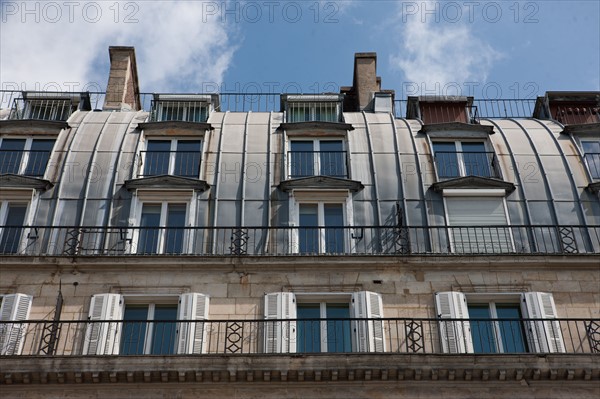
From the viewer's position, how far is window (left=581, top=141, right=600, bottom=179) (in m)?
23.4

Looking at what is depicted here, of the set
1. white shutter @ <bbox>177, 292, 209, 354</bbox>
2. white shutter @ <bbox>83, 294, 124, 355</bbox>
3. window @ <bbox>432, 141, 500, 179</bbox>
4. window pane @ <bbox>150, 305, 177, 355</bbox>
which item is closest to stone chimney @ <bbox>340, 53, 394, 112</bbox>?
window @ <bbox>432, 141, 500, 179</bbox>

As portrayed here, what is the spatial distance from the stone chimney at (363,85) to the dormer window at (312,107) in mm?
1638

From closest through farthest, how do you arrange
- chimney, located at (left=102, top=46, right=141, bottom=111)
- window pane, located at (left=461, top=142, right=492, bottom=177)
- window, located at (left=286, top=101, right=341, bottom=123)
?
window pane, located at (left=461, top=142, right=492, bottom=177)
window, located at (left=286, top=101, right=341, bottom=123)
chimney, located at (left=102, top=46, right=141, bottom=111)

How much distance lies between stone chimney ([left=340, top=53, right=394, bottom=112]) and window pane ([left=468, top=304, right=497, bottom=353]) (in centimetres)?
985

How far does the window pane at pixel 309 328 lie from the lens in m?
18.9

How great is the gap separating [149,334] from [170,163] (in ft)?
20.1

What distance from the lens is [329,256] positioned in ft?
66.6

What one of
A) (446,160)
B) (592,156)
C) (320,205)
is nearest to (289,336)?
(320,205)

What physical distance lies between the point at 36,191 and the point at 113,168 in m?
2.14

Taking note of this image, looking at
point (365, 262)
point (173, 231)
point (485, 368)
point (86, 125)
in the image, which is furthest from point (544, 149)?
point (86, 125)

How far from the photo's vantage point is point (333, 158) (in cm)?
2400

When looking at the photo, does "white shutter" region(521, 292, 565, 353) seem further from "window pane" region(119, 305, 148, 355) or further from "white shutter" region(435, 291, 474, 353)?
"window pane" region(119, 305, 148, 355)

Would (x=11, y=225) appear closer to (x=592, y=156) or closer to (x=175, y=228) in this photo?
(x=175, y=228)

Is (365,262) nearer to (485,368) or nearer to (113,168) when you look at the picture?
(485,368)
